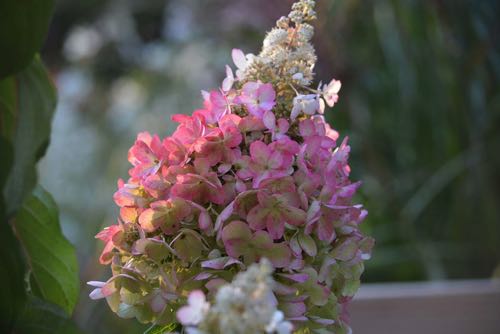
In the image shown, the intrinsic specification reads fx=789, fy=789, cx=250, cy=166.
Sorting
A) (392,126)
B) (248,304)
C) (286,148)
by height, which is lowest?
(248,304)

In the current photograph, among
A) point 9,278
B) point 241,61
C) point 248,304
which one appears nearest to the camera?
point 248,304

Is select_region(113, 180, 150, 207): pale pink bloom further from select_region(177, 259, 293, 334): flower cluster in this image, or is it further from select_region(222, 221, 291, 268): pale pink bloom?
select_region(177, 259, 293, 334): flower cluster

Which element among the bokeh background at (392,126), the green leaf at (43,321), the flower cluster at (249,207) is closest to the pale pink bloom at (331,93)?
the flower cluster at (249,207)

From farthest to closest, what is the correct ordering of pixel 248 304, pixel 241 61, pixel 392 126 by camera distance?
pixel 392 126
pixel 241 61
pixel 248 304

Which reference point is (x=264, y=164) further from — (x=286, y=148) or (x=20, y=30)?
(x=20, y=30)

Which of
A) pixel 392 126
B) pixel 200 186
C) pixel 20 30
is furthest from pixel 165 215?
pixel 392 126

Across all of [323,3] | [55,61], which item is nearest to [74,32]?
[55,61]
